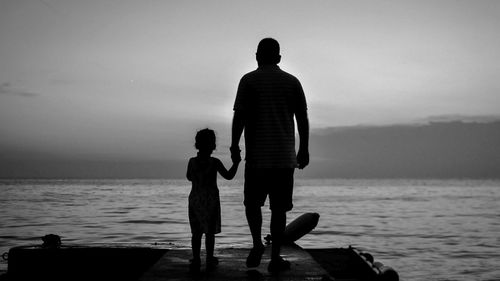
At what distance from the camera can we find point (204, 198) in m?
6.95

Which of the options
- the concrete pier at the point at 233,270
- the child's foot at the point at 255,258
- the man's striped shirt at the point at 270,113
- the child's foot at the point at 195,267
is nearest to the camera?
the concrete pier at the point at 233,270

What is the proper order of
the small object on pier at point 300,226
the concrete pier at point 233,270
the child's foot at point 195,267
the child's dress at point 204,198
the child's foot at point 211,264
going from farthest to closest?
the small object on pier at point 300,226, the child's dress at point 204,198, the child's foot at point 211,264, the child's foot at point 195,267, the concrete pier at point 233,270

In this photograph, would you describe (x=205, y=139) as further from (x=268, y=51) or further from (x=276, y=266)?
(x=276, y=266)

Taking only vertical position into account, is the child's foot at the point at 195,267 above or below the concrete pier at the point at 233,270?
above

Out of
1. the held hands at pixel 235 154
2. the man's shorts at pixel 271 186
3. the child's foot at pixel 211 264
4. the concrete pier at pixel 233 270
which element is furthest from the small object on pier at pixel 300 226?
the held hands at pixel 235 154

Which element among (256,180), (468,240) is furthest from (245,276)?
(468,240)

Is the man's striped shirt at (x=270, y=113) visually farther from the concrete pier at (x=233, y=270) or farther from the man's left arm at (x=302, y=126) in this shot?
the concrete pier at (x=233, y=270)

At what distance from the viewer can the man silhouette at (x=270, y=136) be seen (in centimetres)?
639

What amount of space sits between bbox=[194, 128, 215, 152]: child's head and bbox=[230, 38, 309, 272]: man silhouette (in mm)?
482

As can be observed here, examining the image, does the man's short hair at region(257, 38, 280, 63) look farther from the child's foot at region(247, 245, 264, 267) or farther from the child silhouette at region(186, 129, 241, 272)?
the child's foot at region(247, 245, 264, 267)

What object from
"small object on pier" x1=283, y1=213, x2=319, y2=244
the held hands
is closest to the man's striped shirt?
the held hands

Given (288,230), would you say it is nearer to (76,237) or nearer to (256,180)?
(256,180)

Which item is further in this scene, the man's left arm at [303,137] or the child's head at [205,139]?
the child's head at [205,139]

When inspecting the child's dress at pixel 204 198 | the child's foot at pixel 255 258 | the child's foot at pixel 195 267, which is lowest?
the child's foot at pixel 195 267
